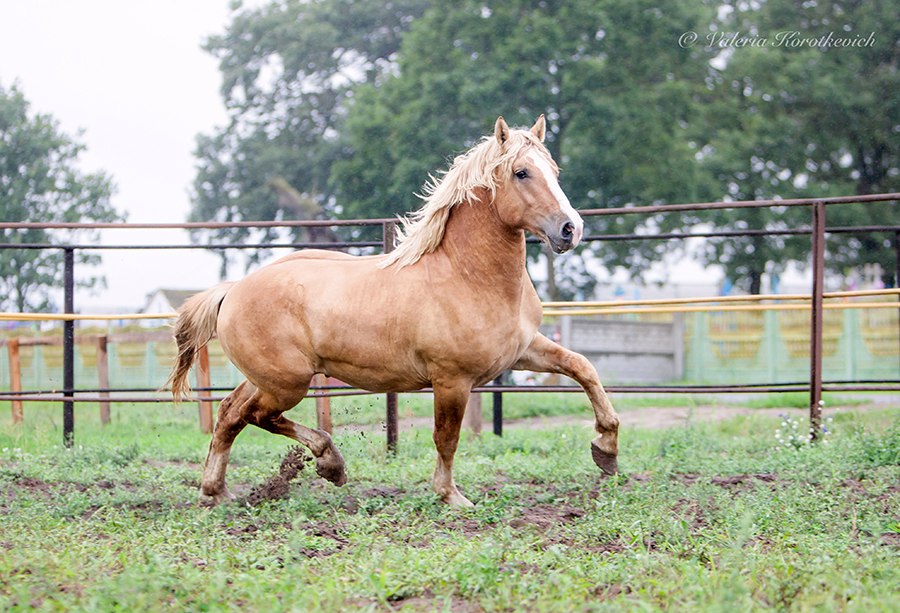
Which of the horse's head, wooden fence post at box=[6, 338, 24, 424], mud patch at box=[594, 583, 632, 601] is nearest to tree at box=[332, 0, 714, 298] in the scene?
wooden fence post at box=[6, 338, 24, 424]

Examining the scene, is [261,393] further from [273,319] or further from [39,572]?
[39,572]

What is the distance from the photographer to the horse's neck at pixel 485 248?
4887mm

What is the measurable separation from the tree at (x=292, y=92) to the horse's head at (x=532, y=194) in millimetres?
24788

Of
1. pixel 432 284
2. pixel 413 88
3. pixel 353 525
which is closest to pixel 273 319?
pixel 432 284

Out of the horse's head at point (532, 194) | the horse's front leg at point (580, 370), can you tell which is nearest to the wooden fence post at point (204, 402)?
the horse's front leg at point (580, 370)

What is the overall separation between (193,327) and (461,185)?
1.83 meters

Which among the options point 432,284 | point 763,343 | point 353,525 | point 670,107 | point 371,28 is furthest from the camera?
point 371,28

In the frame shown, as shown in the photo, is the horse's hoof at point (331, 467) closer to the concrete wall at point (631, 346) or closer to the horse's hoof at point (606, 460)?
the horse's hoof at point (606, 460)

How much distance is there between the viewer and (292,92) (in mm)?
31734

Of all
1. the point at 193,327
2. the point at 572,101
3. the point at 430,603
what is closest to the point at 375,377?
the point at 193,327

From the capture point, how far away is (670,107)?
22859mm

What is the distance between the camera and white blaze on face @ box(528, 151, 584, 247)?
4496mm

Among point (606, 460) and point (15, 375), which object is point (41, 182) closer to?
point (15, 375)

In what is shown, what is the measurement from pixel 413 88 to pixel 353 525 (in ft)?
67.0
